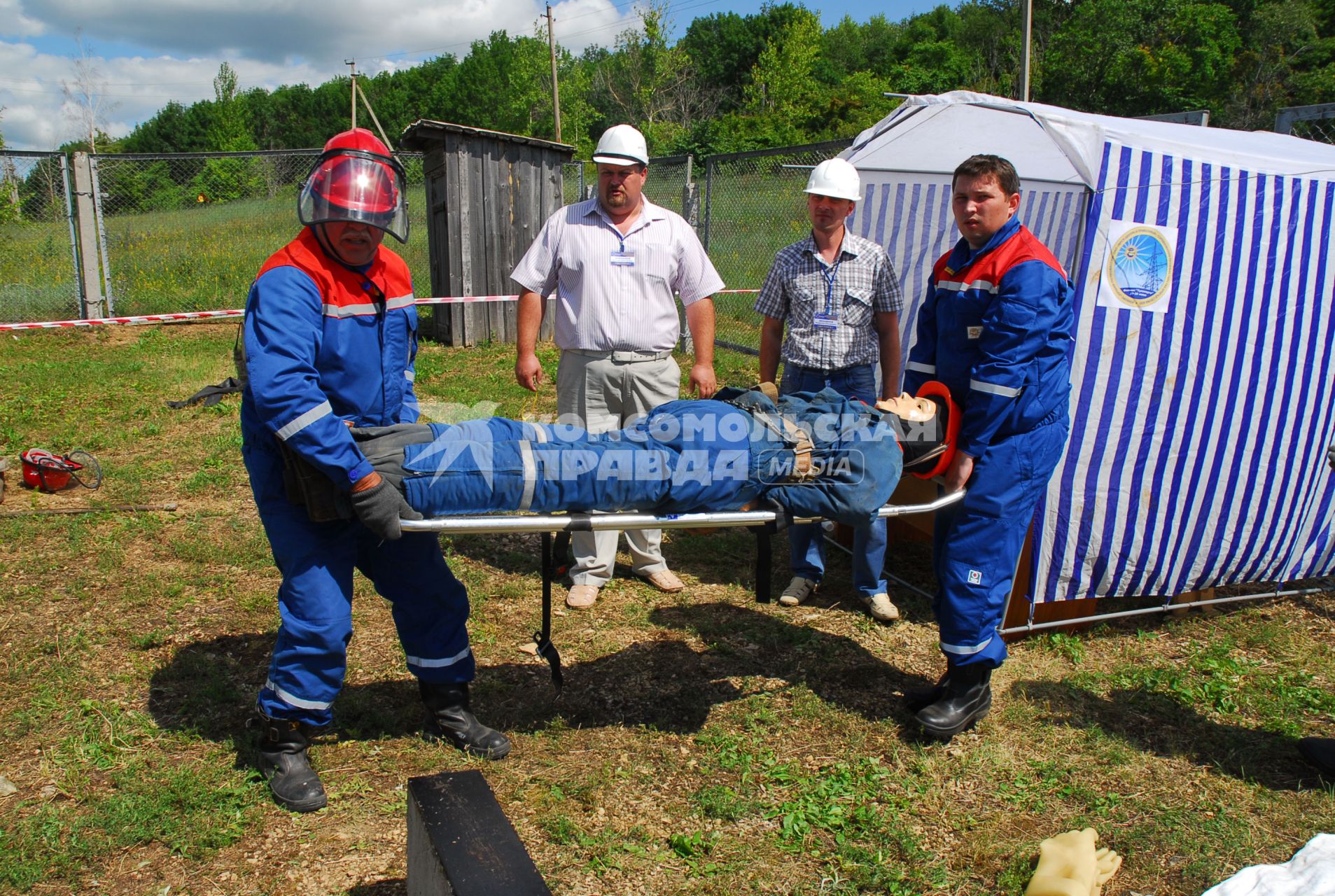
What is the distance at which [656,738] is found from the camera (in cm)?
352

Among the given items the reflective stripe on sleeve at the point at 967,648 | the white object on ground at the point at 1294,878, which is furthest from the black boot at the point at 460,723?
the white object on ground at the point at 1294,878

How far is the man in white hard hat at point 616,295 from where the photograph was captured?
4445 millimetres

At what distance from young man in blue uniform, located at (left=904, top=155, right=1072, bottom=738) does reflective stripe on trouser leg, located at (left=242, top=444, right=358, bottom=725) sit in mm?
2255

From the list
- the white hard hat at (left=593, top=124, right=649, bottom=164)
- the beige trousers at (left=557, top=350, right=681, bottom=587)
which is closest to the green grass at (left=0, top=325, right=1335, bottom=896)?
the beige trousers at (left=557, top=350, right=681, bottom=587)

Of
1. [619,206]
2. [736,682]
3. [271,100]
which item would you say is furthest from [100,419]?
[271,100]

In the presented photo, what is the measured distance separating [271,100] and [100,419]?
7072 centimetres

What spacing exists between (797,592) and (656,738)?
1.56 m

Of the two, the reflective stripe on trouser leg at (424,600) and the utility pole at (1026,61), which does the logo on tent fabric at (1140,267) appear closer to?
the reflective stripe on trouser leg at (424,600)

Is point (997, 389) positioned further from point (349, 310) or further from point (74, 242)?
point (74, 242)

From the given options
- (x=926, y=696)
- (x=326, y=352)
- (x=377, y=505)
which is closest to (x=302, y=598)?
(x=377, y=505)

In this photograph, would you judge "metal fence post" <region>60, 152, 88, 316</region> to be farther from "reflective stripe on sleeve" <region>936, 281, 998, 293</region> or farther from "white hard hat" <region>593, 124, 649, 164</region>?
"reflective stripe on sleeve" <region>936, 281, 998, 293</region>

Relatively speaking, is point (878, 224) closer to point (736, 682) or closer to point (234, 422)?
point (736, 682)

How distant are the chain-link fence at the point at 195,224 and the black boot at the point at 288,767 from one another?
29.5 ft

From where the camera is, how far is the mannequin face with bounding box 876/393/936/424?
3.32 m
